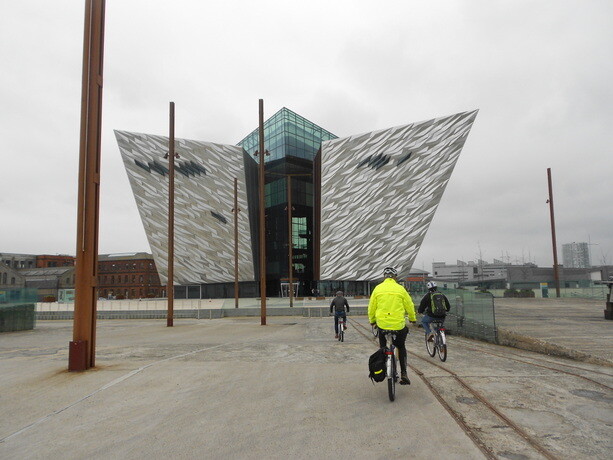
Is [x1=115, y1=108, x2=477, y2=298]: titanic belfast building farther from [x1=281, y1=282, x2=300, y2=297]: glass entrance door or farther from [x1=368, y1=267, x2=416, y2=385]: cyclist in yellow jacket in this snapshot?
[x1=368, y1=267, x2=416, y2=385]: cyclist in yellow jacket

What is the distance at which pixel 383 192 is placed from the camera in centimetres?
5484

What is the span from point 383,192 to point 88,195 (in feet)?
159

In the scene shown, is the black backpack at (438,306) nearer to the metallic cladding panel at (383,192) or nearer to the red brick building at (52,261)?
the metallic cladding panel at (383,192)

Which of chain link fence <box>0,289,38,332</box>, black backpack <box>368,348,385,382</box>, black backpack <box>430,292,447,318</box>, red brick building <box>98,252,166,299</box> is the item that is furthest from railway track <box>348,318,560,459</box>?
red brick building <box>98,252,166,299</box>

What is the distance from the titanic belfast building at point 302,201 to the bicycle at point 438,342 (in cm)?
4112

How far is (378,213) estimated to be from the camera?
181ft

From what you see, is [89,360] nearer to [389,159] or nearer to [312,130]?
[389,159]

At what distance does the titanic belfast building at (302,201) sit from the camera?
53219 millimetres

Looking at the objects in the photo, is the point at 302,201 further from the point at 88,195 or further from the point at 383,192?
the point at 88,195

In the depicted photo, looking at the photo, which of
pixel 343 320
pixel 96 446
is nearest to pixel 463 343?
Result: pixel 343 320

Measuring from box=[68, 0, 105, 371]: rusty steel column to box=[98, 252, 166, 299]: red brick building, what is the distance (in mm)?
79810

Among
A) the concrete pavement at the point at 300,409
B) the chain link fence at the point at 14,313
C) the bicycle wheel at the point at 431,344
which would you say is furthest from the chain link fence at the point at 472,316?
A: the chain link fence at the point at 14,313

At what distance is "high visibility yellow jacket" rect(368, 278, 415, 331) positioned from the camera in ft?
19.8

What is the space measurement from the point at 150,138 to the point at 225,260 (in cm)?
1884
